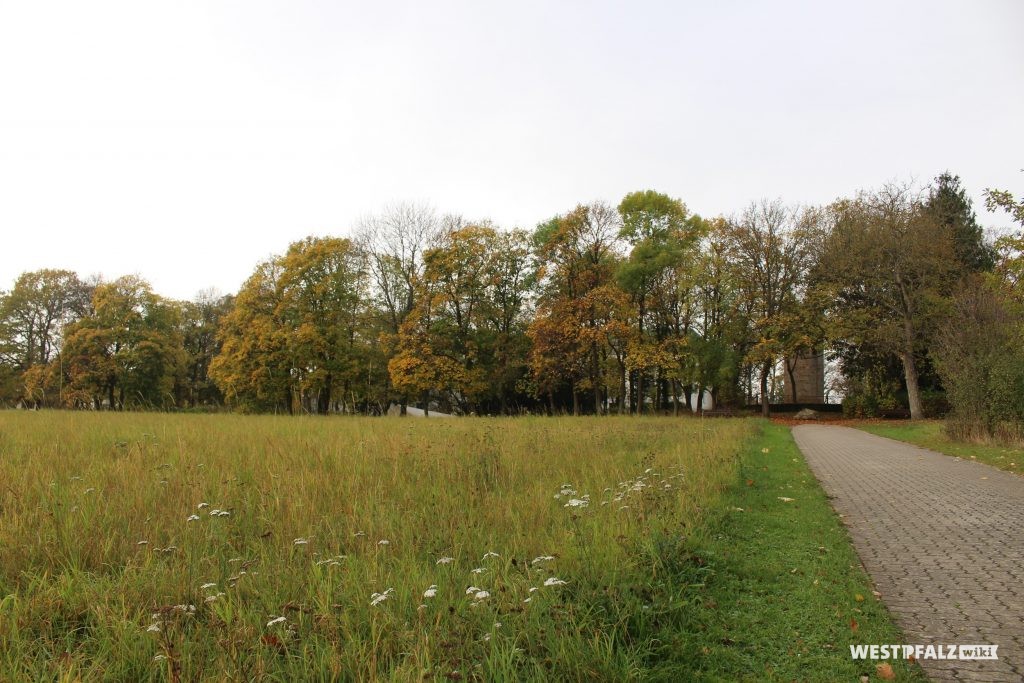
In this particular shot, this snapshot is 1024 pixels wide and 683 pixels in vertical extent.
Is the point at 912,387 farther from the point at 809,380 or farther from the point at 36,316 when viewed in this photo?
the point at 36,316

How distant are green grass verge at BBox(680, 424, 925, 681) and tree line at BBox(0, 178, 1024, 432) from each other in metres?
27.6

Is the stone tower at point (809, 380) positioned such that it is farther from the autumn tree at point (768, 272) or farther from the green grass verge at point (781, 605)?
the green grass verge at point (781, 605)

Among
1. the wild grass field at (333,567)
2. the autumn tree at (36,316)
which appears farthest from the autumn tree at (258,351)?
the wild grass field at (333,567)

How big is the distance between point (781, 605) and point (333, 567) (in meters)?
3.00

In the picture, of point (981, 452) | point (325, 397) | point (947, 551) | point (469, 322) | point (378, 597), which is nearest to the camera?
point (378, 597)

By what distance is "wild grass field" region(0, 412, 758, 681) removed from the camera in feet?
9.24

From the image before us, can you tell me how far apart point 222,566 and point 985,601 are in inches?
205

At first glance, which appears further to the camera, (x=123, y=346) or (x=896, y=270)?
(x=123, y=346)

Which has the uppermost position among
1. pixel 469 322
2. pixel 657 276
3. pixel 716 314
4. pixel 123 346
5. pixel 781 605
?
pixel 657 276

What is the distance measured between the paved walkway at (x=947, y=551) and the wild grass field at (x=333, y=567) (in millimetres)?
1449

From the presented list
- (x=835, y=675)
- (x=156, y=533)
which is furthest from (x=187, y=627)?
(x=835, y=675)

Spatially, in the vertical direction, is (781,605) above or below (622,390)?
below

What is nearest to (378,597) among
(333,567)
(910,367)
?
(333,567)

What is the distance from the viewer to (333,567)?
3889 millimetres
